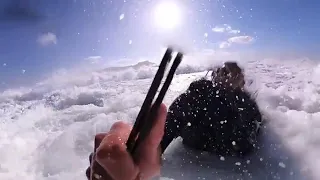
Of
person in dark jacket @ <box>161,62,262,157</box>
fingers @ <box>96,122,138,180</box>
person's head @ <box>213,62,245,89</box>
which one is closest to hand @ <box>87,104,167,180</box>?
fingers @ <box>96,122,138,180</box>

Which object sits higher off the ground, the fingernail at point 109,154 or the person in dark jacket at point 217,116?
the fingernail at point 109,154

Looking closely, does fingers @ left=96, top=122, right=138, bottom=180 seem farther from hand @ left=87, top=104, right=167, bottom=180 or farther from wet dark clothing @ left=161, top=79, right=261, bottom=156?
wet dark clothing @ left=161, top=79, right=261, bottom=156

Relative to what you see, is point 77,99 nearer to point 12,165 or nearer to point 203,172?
point 12,165

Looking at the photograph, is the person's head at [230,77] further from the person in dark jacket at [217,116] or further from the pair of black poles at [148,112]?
the pair of black poles at [148,112]

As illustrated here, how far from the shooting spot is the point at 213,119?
118 inches

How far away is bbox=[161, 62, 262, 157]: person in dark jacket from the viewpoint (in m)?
2.99

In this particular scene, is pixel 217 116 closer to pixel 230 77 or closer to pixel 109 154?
pixel 230 77

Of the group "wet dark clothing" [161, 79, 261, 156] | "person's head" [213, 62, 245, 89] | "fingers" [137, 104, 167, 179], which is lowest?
"wet dark clothing" [161, 79, 261, 156]

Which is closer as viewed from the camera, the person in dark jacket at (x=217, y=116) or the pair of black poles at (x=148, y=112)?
the pair of black poles at (x=148, y=112)

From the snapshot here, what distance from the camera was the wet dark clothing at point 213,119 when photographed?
2988mm

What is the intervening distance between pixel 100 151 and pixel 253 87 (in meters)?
2.81

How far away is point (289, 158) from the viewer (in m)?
3.21

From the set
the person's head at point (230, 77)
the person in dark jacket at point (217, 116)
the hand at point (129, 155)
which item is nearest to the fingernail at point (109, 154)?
the hand at point (129, 155)

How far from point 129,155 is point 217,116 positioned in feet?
7.66
